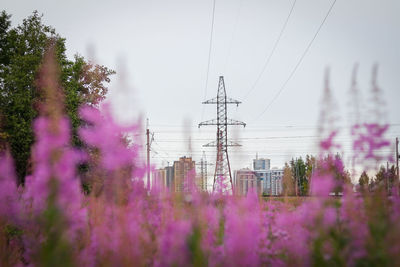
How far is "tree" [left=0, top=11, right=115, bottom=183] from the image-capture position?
2461cm

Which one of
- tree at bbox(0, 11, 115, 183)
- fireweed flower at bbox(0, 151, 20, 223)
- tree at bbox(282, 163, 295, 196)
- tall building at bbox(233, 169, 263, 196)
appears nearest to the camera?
tall building at bbox(233, 169, 263, 196)

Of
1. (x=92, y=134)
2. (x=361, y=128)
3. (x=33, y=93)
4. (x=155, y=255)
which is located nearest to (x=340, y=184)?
(x=361, y=128)

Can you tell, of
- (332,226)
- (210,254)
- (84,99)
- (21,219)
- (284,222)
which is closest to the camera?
(332,226)

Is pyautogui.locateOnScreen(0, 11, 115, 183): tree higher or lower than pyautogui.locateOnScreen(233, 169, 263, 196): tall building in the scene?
higher

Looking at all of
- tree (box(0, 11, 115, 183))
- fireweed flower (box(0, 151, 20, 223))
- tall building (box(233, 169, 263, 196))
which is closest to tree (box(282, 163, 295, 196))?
tall building (box(233, 169, 263, 196))

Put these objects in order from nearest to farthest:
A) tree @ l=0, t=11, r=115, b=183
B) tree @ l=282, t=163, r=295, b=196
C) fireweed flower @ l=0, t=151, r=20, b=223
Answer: fireweed flower @ l=0, t=151, r=20, b=223 → tree @ l=282, t=163, r=295, b=196 → tree @ l=0, t=11, r=115, b=183

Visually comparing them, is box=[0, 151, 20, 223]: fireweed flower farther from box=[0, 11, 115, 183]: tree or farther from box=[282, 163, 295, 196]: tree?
box=[0, 11, 115, 183]: tree

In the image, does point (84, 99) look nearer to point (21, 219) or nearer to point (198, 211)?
point (21, 219)

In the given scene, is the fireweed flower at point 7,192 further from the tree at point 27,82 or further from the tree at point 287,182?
the tree at point 27,82

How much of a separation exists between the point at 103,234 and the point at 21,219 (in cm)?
244

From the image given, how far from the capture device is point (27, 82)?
26.0 metres

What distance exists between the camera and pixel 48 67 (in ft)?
11.4

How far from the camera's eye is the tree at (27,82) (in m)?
24.6

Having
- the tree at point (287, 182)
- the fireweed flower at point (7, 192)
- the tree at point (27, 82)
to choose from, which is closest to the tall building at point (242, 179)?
the tree at point (287, 182)
